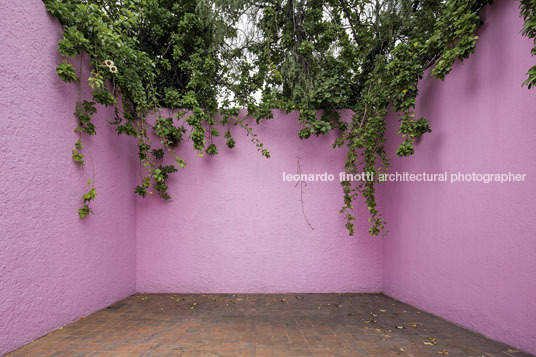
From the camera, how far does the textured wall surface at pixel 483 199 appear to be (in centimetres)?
209

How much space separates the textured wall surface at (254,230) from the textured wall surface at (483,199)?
1044 millimetres

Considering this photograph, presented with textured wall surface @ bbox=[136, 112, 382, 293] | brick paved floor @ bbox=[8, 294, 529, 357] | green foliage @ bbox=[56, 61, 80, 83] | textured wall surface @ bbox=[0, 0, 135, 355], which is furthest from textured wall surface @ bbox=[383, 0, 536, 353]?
textured wall surface @ bbox=[0, 0, 135, 355]

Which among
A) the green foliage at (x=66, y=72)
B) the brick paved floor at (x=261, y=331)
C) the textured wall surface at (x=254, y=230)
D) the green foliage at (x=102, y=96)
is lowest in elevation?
the brick paved floor at (x=261, y=331)

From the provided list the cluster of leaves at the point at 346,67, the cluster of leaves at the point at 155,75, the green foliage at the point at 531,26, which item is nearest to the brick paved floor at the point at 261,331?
the cluster of leaves at the point at 346,67

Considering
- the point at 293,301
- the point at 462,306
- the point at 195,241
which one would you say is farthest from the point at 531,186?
the point at 195,241

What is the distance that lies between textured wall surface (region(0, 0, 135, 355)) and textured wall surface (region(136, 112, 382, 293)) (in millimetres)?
867

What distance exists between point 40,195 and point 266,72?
324 centimetres

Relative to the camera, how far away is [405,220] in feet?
11.5

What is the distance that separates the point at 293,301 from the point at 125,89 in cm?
369

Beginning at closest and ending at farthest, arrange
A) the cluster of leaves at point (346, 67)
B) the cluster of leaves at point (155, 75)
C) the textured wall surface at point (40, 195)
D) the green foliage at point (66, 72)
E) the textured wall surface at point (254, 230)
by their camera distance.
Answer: the textured wall surface at point (40, 195) < the green foliage at point (66, 72) < the cluster of leaves at point (155, 75) < the cluster of leaves at point (346, 67) < the textured wall surface at point (254, 230)

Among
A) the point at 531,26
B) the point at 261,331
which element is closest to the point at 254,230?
the point at 261,331

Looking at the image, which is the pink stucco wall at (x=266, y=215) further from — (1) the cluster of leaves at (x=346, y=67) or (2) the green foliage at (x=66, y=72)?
(1) the cluster of leaves at (x=346, y=67)

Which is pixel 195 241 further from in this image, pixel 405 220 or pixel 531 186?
pixel 531 186

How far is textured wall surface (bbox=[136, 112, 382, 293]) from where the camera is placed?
3.83 meters
